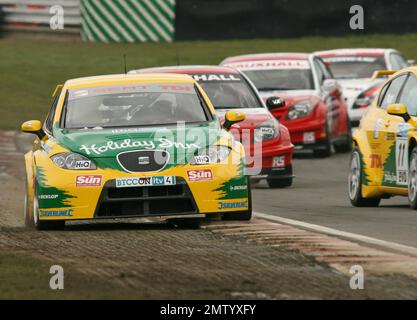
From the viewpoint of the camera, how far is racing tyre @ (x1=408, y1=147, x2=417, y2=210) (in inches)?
606

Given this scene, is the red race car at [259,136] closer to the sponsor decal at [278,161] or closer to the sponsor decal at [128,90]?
the sponsor decal at [278,161]

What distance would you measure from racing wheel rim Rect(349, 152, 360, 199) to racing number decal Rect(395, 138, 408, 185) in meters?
0.88

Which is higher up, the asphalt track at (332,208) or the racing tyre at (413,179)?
the racing tyre at (413,179)

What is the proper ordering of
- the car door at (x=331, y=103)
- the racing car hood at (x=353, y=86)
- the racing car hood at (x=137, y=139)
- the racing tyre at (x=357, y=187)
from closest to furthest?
the racing car hood at (x=137, y=139) → the racing tyre at (x=357, y=187) → the car door at (x=331, y=103) → the racing car hood at (x=353, y=86)

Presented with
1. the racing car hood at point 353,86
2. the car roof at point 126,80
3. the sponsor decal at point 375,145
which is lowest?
the racing car hood at point 353,86

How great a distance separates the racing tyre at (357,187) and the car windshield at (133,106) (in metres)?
2.40

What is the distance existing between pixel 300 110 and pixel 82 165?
11.1 m

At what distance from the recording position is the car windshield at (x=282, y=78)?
25125 millimetres

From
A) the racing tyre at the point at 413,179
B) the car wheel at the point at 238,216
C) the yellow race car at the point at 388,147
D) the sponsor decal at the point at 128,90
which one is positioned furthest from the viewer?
the yellow race car at the point at 388,147

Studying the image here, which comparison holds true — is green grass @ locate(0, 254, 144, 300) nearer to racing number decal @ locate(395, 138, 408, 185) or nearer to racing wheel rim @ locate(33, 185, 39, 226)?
racing wheel rim @ locate(33, 185, 39, 226)

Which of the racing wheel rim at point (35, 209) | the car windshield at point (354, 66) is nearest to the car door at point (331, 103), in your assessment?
the car windshield at point (354, 66)
